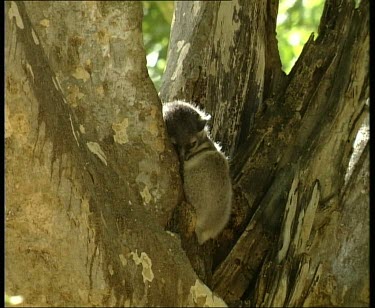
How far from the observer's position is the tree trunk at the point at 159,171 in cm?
457

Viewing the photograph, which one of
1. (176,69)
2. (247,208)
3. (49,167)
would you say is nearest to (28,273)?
(49,167)

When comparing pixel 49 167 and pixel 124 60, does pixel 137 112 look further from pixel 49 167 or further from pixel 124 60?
pixel 49 167

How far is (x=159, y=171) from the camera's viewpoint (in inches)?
205

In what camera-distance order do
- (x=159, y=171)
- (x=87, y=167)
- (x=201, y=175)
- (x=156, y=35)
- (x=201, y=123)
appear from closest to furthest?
1. (x=87, y=167)
2. (x=159, y=171)
3. (x=201, y=175)
4. (x=201, y=123)
5. (x=156, y=35)

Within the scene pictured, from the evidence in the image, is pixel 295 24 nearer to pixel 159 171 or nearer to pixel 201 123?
pixel 201 123

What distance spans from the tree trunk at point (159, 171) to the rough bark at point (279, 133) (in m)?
0.01

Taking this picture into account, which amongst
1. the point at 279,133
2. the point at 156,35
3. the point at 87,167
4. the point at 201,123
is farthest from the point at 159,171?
the point at 156,35

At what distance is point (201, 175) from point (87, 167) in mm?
1199

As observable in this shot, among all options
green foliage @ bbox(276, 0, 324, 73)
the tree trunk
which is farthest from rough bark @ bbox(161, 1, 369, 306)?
green foliage @ bbox(276, 0, 324, 73)

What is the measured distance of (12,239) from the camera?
462 centimetres

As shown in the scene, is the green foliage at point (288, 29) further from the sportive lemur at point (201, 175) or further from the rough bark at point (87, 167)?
the rough bark at point (87, 167)

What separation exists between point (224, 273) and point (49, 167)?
1.58 meters

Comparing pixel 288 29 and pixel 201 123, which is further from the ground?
pixel 288 29

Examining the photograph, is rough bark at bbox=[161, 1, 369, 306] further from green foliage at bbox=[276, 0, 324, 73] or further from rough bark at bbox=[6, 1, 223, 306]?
green foliage at bbox=[276, 0, 324, 73]
